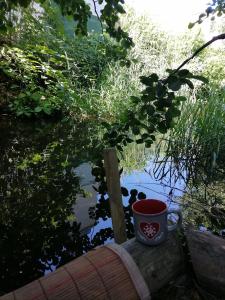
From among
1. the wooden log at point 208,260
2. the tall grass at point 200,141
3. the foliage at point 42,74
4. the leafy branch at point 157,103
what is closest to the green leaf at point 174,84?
the leafy branch at point 157,103

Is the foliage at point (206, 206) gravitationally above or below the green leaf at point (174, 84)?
below

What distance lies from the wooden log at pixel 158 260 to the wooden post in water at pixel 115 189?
19 cm

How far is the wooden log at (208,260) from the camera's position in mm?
1497

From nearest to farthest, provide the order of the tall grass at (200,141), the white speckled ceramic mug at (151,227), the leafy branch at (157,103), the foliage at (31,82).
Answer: the leafy branch at (157,103)
the white speckled ceramic mug at (151,227)
the tall grass at (200,141)
the foliage at (31,82)

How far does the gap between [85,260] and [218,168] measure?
7.35ft

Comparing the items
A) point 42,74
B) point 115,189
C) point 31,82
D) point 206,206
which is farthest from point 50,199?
point 42,74

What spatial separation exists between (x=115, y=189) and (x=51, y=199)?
1.15 m

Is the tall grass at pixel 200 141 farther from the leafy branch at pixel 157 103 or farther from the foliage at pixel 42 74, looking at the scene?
the foliage at pixel 42 74

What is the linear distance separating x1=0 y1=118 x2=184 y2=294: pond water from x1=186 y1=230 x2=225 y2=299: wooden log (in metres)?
0.67

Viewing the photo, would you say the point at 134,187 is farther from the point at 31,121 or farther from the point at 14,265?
the point at 31,121

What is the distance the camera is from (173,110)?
1.68 m

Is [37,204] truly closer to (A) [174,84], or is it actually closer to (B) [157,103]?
(B) [157,103]

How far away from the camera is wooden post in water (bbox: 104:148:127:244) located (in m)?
1.73

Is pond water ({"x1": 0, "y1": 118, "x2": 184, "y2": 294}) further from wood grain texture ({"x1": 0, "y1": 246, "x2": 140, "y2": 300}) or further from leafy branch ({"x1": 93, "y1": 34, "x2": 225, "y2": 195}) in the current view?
leafy branch ({"x1": 93, "y1": 34, "x2": 225, "y2": 195})
